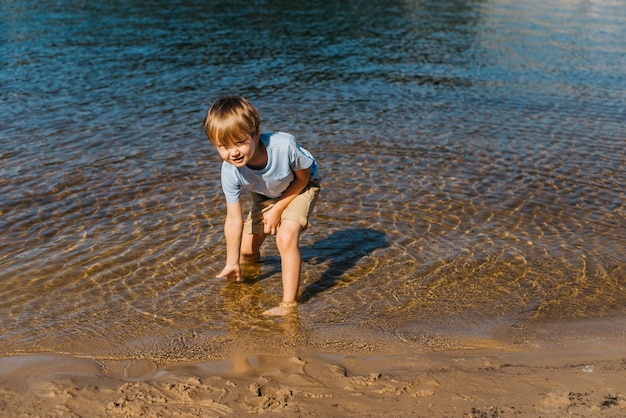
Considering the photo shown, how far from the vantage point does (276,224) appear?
17.5 feet

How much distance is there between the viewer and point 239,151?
15.4 feet

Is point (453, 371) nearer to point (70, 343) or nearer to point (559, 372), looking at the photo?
point (559, 372)

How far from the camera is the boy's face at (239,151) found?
4.68 meters

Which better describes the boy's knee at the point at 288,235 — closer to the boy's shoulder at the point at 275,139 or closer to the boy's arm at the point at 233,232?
the boy's arm at the point at 233,232

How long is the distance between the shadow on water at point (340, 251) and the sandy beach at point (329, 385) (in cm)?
154

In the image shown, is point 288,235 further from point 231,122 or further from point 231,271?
point 231,122

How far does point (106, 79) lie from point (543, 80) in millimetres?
9087

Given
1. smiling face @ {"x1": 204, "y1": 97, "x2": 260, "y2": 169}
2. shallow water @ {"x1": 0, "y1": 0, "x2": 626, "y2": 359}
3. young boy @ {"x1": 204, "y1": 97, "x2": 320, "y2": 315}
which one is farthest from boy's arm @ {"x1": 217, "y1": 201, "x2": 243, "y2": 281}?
smiling face @ {"x1": 204, "y1": 97, "x2": 260, "y2": 169}

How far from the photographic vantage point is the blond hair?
4.55 metres

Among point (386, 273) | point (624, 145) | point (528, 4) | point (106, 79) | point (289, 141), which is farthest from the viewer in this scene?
point (528, 4)

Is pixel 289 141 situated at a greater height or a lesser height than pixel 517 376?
greater

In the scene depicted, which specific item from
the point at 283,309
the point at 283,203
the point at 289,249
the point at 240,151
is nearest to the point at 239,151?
the point at 240,151

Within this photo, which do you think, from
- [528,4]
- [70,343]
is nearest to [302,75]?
[70,343]

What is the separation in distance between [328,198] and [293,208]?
260cm
